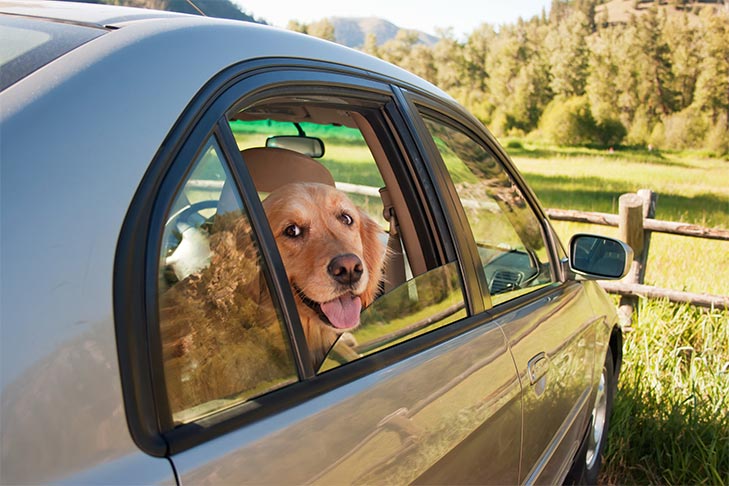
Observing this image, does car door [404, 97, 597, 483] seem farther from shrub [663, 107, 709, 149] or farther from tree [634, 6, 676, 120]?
tree [634, 6, 676, 120]

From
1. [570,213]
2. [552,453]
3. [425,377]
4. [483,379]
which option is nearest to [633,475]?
[552,453]

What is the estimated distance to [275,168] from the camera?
232cm

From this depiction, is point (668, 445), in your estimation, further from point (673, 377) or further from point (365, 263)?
point (365, 263)

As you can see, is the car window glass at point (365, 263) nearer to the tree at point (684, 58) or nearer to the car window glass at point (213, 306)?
the car window glass at point (213, 306)

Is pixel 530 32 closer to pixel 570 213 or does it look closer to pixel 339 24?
pixel 339 24

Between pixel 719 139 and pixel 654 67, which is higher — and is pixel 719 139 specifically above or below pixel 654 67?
below

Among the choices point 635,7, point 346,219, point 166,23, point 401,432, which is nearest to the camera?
point 166,23

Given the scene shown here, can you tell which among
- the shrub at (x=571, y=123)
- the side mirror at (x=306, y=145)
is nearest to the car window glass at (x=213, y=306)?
the side mirror at (x=306, y=145)

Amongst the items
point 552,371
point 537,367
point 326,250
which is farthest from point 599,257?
point 326,250

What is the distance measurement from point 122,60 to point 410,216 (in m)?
1.26

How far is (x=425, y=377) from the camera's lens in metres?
1.55

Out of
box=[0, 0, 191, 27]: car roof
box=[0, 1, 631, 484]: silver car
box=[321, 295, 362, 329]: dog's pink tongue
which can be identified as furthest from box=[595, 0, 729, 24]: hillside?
box=[0, 0, 191, 27]: car roof

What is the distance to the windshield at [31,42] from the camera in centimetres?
105

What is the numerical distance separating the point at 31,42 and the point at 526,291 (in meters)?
1.84
